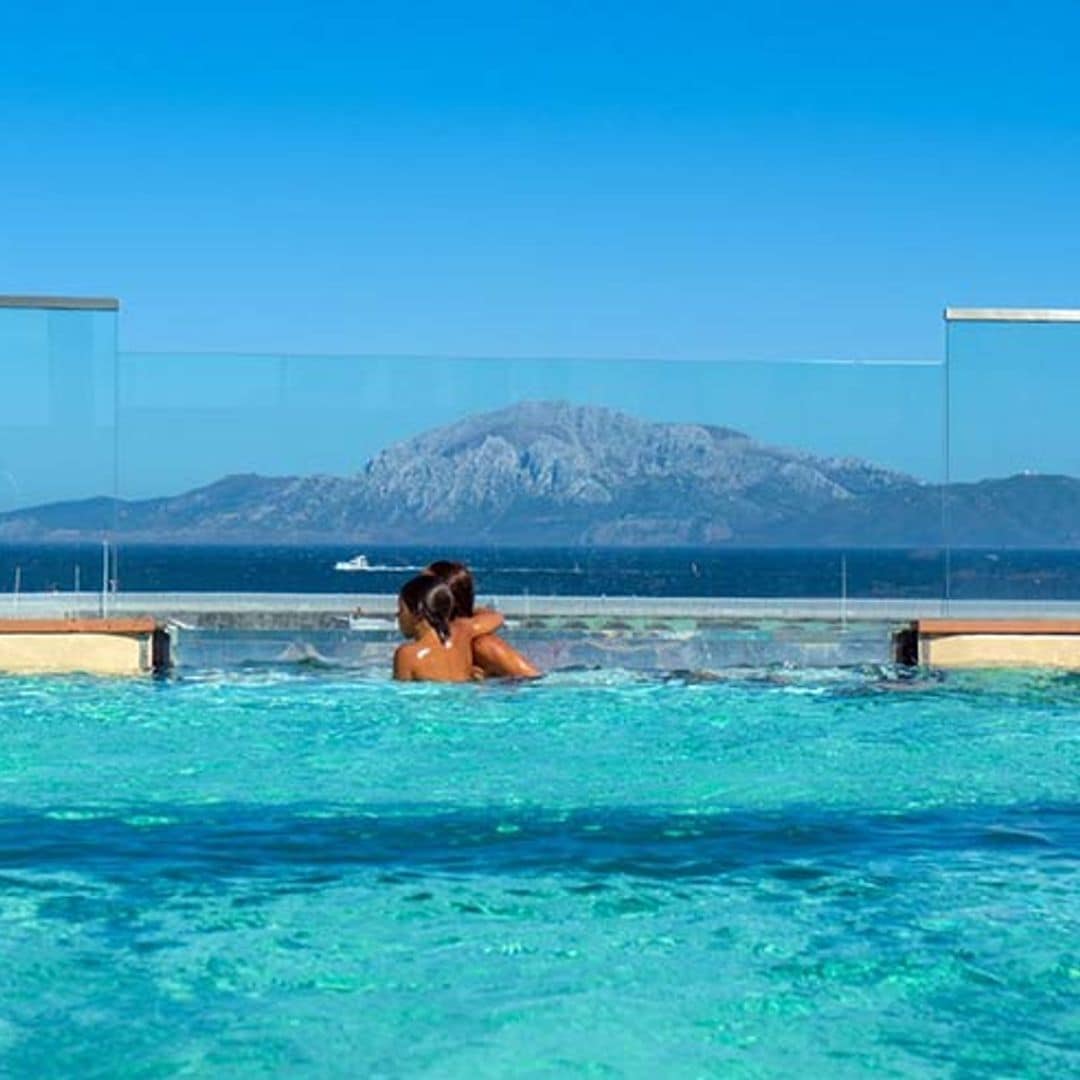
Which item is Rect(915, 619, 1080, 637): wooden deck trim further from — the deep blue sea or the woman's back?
the woman's back

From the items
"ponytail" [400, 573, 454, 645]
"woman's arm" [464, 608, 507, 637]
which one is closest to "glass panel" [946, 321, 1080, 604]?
"woman's arm" [464, 608, 507, 637]

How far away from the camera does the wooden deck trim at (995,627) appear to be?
9.06 m

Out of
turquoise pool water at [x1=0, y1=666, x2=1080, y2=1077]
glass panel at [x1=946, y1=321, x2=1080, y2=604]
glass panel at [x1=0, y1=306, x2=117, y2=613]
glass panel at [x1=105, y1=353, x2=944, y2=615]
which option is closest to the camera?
turquoise pool water at [x1=0, y1=666, x2=1080, y2=1077]

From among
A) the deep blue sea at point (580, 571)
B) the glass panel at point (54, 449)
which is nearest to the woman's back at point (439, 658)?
the deep blue sea at point (580, 571)

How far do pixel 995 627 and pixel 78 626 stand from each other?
4.48 metres

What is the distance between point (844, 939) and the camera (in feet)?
12.5

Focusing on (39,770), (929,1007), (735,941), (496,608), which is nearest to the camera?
(929,1007)

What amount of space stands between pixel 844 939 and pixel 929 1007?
43 cm

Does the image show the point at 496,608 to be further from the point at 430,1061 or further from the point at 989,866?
the point at 430,1061

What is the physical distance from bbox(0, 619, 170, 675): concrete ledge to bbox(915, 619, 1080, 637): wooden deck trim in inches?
150

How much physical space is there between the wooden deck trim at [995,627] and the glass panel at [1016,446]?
24.6 inches

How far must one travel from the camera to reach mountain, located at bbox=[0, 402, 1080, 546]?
1041cm

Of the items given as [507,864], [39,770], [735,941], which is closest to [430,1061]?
[735,941]

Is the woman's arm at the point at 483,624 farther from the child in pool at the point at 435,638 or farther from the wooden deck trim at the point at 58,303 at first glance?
the wooden deck trim at the point at 58,303
